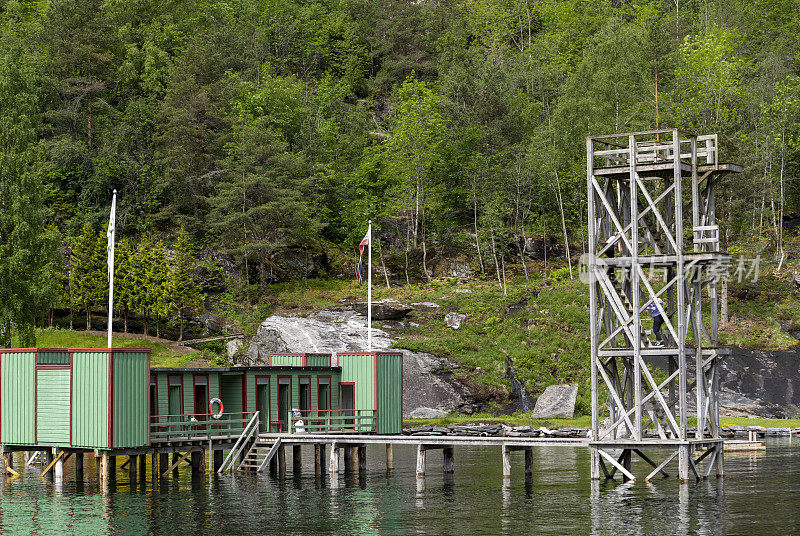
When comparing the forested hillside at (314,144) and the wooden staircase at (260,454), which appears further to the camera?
the forested hillside at (314,144)

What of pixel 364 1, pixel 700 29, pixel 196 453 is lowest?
pixel 196 453

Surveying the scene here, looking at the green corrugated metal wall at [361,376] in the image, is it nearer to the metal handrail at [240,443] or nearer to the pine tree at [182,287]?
the metal handrail at [240,443]

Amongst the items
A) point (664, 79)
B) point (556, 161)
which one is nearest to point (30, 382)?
point (556, 161)

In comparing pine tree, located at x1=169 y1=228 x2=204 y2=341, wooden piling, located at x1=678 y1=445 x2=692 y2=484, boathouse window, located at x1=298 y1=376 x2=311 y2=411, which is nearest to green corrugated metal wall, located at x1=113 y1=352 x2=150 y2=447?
boathouse window, located at x1=298 y1=376 x2=311 y2=411

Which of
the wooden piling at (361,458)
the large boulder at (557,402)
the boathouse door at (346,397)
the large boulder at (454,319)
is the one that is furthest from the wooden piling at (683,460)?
the large boulder at (454,319)

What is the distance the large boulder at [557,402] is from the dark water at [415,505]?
56.3ft

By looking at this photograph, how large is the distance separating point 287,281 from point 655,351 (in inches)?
1942

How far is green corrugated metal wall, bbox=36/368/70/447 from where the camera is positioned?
35.6 metres

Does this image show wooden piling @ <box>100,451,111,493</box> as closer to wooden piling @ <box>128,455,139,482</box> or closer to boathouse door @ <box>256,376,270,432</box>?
wooden piling @ <box>128,455,139,482</box>

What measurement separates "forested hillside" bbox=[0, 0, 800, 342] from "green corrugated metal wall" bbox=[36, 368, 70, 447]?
79.4ft

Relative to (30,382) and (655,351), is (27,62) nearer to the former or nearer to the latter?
(30,382)

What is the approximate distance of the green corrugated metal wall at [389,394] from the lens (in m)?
43.7

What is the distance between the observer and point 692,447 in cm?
3188

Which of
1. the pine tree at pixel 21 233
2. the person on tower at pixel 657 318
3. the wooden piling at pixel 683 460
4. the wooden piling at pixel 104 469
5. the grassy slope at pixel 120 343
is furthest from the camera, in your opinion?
the grassy slope at pixel 120 343
